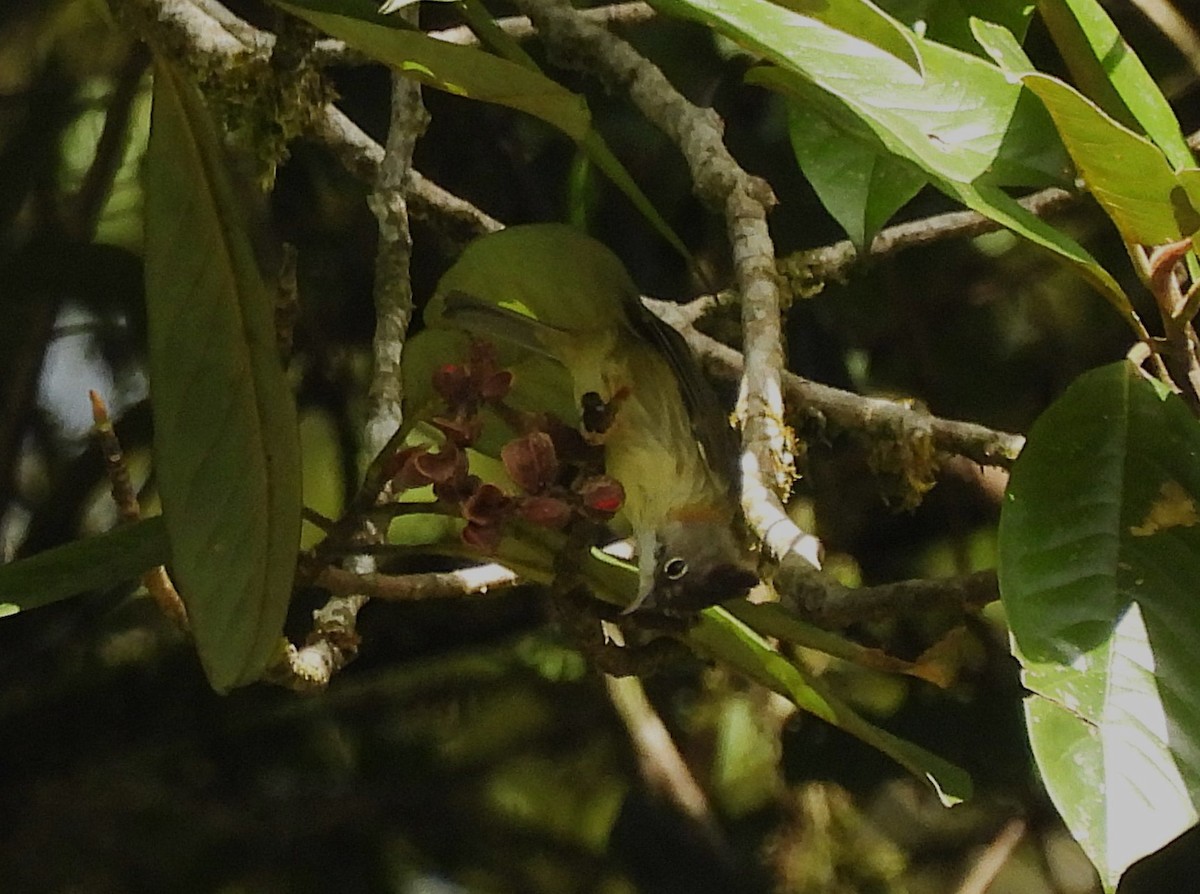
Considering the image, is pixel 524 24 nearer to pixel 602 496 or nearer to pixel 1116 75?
pixel 1116 75

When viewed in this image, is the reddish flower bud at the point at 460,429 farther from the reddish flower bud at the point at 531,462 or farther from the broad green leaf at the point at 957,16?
the broad green leaf at the point at 957,16

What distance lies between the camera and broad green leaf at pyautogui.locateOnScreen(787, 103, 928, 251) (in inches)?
30.9

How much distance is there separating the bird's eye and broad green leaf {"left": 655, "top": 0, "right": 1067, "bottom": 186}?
0.20 m

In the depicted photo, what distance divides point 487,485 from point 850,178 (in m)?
0.36

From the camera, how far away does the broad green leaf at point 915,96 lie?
0.53 m

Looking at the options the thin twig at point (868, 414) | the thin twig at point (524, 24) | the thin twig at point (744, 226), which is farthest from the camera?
the thin twig at point (524, 24)

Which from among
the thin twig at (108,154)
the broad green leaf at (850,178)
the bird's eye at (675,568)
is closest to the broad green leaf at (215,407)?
the bird's eye at (675,568)

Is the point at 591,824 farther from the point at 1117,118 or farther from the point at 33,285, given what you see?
the point at 1117,118

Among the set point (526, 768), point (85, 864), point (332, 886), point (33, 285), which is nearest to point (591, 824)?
point (526, 768)

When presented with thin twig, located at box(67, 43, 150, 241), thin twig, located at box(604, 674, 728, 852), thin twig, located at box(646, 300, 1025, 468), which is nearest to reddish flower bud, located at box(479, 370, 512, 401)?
thin twig, located at box(646, 300, 1025, 468)

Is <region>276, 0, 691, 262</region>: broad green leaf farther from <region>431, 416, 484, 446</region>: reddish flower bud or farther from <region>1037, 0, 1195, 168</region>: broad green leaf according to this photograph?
<region>1037, 0, 1195, 168</region>: broad green leaf

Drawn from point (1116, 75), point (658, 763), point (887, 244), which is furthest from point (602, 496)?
point (658, 763)

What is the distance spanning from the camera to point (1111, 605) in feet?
1.90

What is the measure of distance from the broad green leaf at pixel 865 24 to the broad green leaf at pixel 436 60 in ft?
0.40
